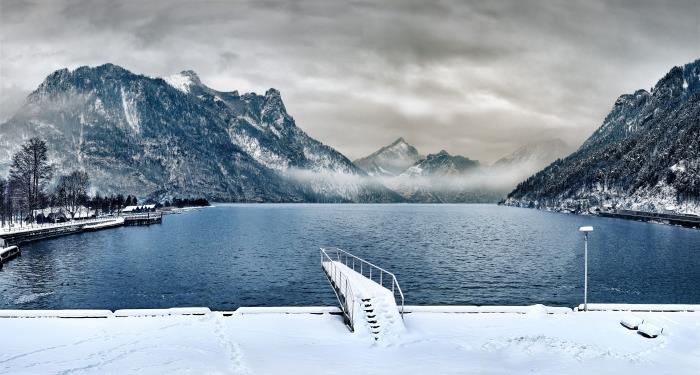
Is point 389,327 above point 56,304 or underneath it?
above

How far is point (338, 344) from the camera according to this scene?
28547 mm

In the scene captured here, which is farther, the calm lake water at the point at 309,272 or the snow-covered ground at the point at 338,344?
the calm lake water at the point at 309,272

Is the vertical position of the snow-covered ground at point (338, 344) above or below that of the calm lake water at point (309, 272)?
above

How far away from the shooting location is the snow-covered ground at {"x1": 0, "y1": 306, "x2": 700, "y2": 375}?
24.8 m

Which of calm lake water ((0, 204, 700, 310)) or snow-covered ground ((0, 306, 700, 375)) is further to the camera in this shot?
calm lake water ((0, 204, 700, 310))

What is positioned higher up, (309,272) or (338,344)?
(338,344)

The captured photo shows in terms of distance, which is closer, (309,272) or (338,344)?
(338,344)

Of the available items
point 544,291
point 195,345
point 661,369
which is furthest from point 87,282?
point 661,369

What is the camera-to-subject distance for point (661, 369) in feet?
81.4

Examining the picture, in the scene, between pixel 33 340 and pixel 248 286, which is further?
pixel 248 286

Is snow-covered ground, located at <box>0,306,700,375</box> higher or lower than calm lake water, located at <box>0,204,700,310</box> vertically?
higher

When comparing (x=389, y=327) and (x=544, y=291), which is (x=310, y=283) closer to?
(x=544, y=291)

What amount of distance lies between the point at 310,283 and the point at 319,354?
41081 millimetres

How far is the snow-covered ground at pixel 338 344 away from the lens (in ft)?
81.5
